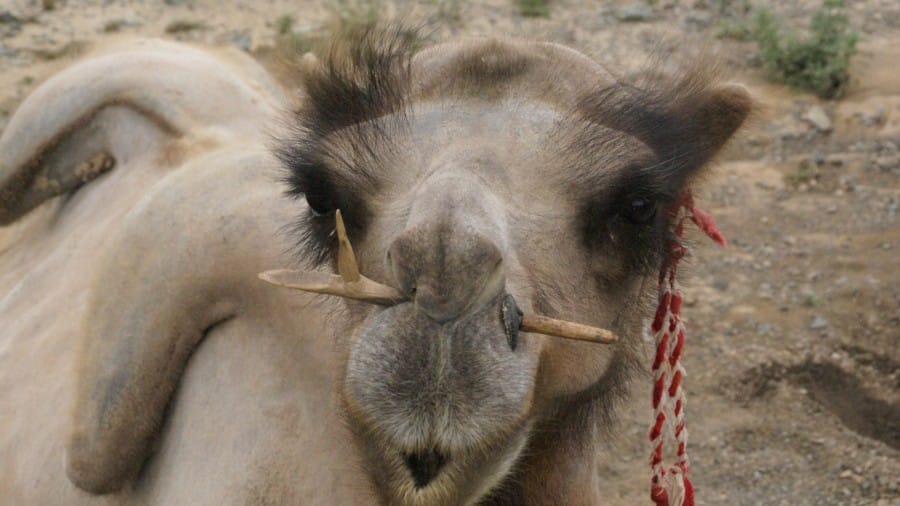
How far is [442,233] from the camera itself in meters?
1.92

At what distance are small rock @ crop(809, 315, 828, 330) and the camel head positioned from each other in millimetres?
3245

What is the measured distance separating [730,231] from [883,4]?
414 centimetres

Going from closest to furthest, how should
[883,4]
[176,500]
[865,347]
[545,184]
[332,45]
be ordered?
[545,184], [332,45], [176,500], [865,347], [883,4]

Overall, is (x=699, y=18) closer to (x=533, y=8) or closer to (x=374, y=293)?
(x=533, y=8)

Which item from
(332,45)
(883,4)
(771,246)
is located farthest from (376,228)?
(883,4)

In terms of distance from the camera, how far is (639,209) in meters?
2.38

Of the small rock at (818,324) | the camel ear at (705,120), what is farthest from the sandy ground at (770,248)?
the camel ear at (705,120)

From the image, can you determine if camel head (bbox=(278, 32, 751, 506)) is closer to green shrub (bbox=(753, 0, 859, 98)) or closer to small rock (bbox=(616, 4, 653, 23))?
green shrub (bbox=(753, 0, 859, 98))

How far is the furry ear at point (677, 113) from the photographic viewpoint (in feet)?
7.93

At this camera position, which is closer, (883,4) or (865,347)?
(865,347)

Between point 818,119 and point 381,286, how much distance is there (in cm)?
648

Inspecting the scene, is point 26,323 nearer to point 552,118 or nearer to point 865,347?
point 552,118

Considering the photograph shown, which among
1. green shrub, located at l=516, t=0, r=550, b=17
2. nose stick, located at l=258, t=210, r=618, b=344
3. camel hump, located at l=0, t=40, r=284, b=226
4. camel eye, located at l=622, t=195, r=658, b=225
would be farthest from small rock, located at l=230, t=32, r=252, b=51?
nose stick, located at l=258, t=210, r=618, b=344

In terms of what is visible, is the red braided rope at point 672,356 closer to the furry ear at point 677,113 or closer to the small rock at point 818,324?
the furry ear at point 677,113
